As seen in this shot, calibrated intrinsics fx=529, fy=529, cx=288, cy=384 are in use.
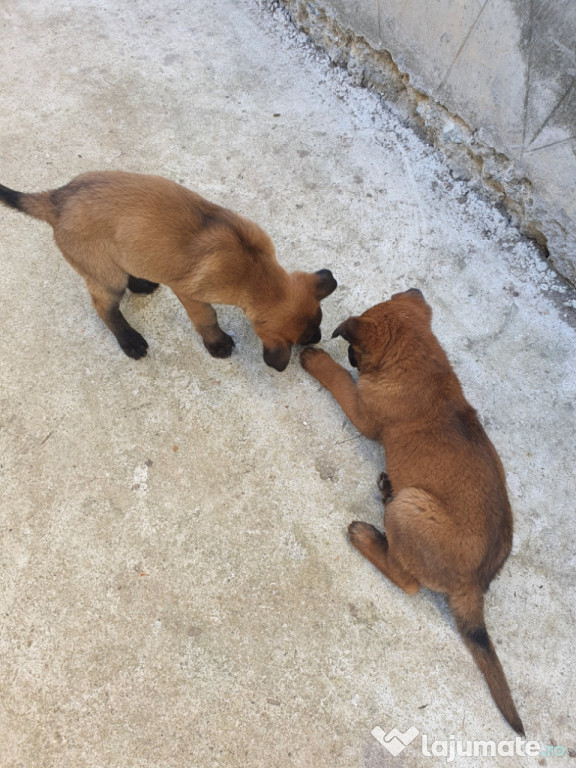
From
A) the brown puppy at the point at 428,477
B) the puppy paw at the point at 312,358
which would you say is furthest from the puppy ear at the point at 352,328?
the puppy paw at the point at 312,358

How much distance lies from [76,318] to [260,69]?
2.88 metres

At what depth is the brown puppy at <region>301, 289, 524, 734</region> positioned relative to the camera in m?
2.48

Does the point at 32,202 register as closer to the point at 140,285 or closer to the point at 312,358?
the point at 140,285

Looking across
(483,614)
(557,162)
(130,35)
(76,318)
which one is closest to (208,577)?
(483,614)

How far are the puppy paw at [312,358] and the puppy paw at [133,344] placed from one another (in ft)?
3.33

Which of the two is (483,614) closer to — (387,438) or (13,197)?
(387,438)

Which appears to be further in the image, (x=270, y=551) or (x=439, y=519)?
(x=270, y=551)

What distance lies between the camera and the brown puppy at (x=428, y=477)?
2477mm

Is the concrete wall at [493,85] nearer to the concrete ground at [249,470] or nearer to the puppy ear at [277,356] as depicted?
the concrete ground at [249,470]

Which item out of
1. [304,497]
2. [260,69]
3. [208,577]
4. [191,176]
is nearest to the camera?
[208,577]

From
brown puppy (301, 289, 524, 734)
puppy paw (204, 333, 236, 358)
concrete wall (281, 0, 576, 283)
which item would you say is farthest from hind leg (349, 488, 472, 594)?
concrete wall (281, 0, 576, 283)

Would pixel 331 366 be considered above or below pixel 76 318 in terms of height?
above

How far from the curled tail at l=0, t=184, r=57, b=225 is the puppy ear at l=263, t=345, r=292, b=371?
4.36 feet

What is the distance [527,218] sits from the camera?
3.67m
